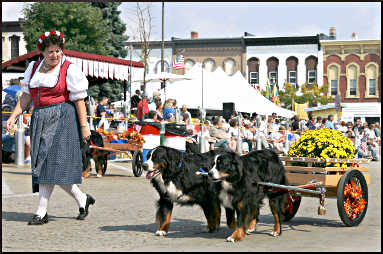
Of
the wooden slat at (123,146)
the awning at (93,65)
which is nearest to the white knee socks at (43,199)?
the wooden slat at (123,146)

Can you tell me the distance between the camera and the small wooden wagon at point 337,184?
8164 millimetres

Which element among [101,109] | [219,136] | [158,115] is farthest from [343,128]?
[158,115]

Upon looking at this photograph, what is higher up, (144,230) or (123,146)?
(123,146)

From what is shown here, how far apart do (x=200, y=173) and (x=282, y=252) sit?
1.42m

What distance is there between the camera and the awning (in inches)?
931

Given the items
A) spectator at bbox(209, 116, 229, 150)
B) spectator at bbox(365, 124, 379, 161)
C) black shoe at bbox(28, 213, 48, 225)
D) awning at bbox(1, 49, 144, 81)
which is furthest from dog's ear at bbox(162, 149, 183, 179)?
spectator at bbox(365, 124, 379, 161)

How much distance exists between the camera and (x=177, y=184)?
7465 mm

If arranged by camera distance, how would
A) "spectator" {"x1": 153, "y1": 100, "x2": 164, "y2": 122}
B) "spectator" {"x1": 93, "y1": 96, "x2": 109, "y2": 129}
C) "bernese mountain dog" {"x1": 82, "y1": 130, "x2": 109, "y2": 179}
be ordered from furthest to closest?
A: 1. "spectator" {"x1": 93, "y1": 96, "x2": 109, "y2": 129}
2. "spectator" {"x1": 153, "y1": 100, "x2": 164, "y2": 122}
3. "bernese mountain dog" {"x1": 82, "y1": 130, "x2": 109, "y2": 179}

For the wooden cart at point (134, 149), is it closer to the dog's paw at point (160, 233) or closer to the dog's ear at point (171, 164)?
the dog's ear at point (171, 164)

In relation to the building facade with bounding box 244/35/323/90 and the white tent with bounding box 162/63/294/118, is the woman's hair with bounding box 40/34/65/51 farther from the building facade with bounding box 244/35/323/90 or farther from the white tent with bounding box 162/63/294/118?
the building facade with bounding box 244/35/323/90

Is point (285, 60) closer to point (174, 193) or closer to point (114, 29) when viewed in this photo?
point (114, 29)

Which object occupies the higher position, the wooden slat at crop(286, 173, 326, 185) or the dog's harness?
the dog's harness

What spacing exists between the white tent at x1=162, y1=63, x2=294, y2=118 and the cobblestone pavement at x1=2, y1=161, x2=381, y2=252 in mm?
18718

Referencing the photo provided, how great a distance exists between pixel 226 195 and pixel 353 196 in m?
2.04
